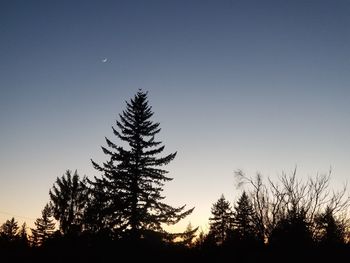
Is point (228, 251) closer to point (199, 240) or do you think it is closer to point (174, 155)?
point (199, 240)

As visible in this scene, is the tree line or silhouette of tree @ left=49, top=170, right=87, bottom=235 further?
silhouette of tree @ left=49, top=170, right=87, bottom=235

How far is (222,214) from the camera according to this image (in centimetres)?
5116

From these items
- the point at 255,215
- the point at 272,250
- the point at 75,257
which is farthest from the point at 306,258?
the point at 255,215

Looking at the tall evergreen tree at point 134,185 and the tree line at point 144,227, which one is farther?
the tall evergreen tree at point 134,185

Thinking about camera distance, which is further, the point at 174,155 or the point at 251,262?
the point at 174,155

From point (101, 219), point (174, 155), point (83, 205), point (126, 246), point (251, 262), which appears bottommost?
point (251, 262)

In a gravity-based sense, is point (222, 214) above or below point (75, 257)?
above

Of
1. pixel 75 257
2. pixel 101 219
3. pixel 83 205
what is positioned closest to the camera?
pixel 75 257

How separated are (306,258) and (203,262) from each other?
3.06 m

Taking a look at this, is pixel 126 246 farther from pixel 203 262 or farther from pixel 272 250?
pixel 272 250

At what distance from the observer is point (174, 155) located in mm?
28375

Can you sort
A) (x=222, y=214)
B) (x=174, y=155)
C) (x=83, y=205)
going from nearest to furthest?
(x=174, y=155) < (x=83, y=205) < (x=222, y=214)

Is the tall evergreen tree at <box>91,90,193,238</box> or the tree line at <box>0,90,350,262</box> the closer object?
the tree line at <box>0,90,350,262</box>

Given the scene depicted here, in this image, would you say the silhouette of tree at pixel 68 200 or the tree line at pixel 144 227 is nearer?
the tree line at pixel 144 227
